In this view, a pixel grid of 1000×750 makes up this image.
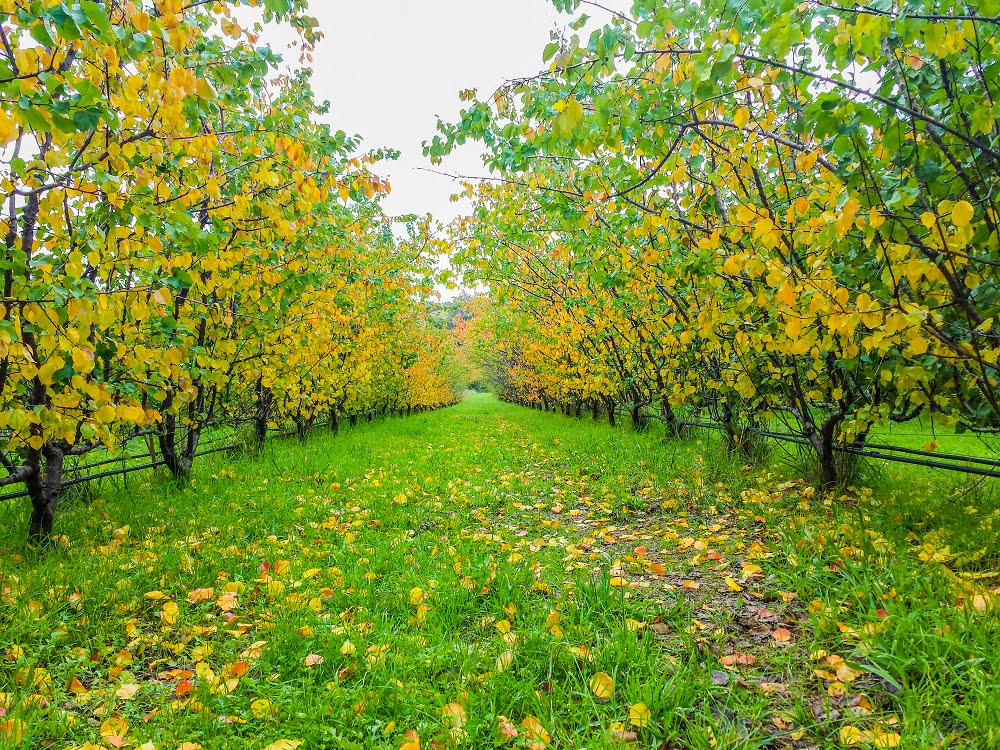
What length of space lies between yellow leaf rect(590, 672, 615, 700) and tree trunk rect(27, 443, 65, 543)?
13.2 ft

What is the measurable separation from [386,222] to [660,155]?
32.0 ft

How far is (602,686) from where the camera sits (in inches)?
74.4

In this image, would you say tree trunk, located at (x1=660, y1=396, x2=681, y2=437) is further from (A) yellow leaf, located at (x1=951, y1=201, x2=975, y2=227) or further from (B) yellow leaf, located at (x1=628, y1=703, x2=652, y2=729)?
(B) yellow leaf, located at (x1=628, y1=703, x2=652, y2=729)

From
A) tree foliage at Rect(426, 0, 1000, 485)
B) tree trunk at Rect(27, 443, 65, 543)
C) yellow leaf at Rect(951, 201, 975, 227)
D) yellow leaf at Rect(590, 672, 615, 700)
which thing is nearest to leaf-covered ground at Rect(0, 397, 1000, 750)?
yellow leaf at Rect(590, 672, 615, 700)

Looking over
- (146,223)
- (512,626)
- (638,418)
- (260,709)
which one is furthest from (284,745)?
(638,418)

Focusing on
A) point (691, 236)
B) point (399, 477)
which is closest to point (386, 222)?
point (399, 477)

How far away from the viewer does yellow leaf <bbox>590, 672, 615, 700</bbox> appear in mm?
1866

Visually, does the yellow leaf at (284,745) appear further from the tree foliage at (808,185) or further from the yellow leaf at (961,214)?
the yellow leaf at (961,214)

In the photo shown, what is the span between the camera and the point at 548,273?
30.5ft

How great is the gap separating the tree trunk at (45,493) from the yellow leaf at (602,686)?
4036mm

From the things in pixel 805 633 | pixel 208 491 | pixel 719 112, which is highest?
pixel 719 112

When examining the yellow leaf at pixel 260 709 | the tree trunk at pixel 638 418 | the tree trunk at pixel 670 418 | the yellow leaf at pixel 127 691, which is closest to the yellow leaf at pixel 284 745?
the yellow leaf at pixel 260 709

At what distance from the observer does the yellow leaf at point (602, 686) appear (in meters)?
1.87

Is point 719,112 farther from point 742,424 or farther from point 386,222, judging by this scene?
point 386,222
